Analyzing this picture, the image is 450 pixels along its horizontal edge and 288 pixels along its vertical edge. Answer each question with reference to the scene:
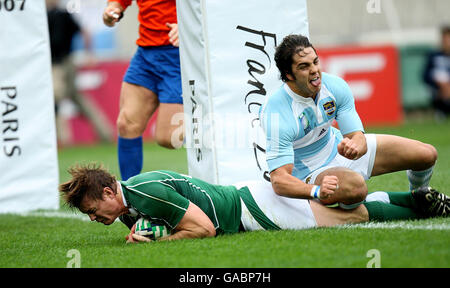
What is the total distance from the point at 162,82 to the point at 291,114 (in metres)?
1.99

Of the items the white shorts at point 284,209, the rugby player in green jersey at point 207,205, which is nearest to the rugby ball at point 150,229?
the rugby player in green jersey at point 207,205

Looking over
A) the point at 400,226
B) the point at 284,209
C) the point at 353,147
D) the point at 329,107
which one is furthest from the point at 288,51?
the point at 400,226

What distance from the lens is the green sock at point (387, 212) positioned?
192 inches

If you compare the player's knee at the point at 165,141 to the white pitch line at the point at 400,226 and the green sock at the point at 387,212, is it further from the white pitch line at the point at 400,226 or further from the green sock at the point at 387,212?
the white pitch line at the point at 400,226

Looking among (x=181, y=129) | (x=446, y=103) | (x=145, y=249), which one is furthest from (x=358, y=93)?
(x=145, y=249)

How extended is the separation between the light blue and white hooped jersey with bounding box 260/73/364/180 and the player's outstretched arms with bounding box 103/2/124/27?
2155mm

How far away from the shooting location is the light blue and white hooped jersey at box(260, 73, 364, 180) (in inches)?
181

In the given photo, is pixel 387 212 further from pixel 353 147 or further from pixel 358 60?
pixel 358 60

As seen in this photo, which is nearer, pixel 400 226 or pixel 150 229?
pixel 400 226

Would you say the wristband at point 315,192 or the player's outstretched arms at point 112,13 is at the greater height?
the player's outstretched arms at point 112,13

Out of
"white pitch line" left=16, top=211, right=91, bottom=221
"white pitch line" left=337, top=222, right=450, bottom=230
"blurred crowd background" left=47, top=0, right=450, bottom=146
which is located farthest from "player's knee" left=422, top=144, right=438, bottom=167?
"blurred crowd background" left=47, top=0, right=450, bottom=146

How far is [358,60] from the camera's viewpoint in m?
14.5

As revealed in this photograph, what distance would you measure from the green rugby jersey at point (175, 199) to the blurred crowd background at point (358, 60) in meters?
9.23

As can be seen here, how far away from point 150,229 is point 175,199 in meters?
0.36
